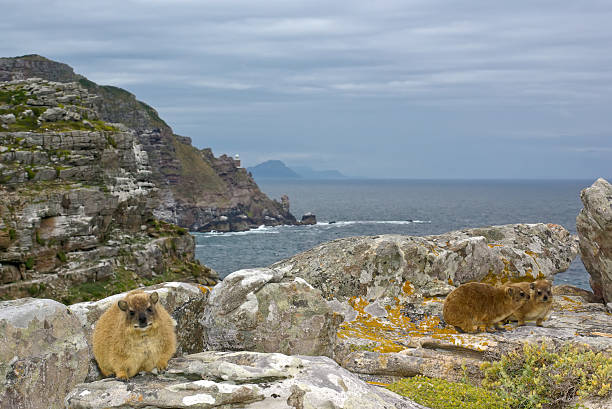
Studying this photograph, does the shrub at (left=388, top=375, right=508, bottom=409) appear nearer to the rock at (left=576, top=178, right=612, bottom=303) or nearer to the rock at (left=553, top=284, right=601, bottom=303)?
the rock at (left=576, top=178, right=612, bottom=303)

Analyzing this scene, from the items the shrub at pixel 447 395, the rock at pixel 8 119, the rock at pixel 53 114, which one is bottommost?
the shrub at pixel 447 395

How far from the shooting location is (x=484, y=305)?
41.1 ft

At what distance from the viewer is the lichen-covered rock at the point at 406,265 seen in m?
15.9

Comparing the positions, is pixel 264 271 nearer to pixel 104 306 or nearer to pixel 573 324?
pixel 104 306

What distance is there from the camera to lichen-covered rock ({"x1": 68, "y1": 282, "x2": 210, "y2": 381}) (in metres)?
10.3

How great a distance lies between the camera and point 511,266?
54.9 ft

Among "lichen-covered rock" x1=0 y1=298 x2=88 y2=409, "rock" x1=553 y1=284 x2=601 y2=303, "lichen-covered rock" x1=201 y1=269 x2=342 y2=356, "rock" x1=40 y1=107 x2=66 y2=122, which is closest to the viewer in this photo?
"lichen-covered rock" x1=0 y1=298 x2=88 y2=409

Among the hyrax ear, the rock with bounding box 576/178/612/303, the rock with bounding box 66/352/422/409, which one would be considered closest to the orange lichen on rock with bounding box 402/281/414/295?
the rock with bounding box 576/178/612/303

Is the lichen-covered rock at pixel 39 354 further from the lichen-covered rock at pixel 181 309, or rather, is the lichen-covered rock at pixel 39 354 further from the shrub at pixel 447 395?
the shrub at pixel 447 395

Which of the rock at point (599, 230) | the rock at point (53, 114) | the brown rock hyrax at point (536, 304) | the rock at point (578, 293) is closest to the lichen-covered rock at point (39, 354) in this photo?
the brown rock hyrax at point (536, 304)

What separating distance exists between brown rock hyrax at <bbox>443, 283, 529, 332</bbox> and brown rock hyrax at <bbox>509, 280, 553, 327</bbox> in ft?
0.60

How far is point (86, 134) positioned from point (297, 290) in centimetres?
7141

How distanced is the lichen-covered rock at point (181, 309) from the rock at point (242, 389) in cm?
246

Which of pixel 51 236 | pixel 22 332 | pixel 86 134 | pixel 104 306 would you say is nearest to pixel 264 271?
pixel 104 306
